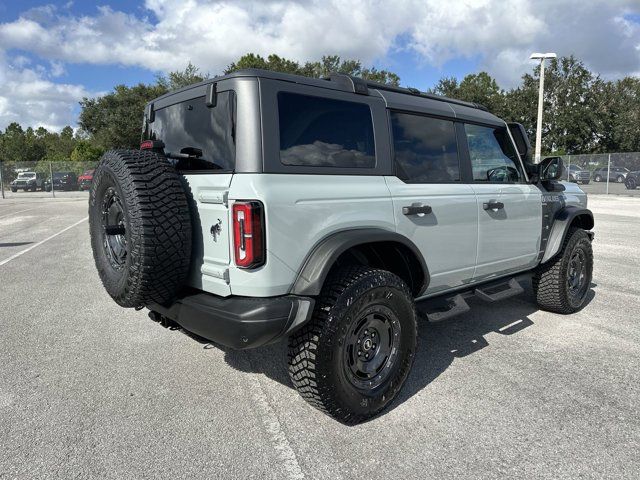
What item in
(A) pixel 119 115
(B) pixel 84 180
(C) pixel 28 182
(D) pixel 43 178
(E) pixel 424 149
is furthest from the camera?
(A) pixel 119 115

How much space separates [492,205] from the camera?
385 centimetres

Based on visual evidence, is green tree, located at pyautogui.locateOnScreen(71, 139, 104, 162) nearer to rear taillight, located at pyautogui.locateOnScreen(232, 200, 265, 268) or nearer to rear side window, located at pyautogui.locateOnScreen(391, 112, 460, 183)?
rear side window, located at pyautogui.locateOnScreen(391, 112, 460, 183)

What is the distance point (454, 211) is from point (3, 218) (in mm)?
16812

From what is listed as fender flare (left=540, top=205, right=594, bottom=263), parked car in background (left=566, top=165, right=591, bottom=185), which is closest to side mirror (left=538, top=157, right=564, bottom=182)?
fender flare (left=540, top=205, right=594, bottom=263)

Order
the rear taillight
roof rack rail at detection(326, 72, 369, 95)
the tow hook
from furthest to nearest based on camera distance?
the tow hook < roof rack rail at detection(326, 72, 369, 95) < the rear taillight

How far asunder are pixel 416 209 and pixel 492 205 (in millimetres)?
981

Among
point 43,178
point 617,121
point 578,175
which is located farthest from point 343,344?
point 617,121

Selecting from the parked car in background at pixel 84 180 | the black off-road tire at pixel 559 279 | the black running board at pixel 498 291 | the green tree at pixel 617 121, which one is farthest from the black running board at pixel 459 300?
the green tree at pixel 617 121

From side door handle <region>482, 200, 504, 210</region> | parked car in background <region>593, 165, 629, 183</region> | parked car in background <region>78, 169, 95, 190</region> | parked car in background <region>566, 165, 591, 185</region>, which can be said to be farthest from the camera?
parked car in background <region>78, 169, 95, 190</region>

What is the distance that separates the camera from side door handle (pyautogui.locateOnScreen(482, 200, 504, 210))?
381 centimetres

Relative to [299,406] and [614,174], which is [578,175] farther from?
[299,406]

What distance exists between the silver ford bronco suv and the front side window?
0.31m

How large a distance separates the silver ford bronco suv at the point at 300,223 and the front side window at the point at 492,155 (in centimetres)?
31

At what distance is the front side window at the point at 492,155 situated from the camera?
3.93 m
